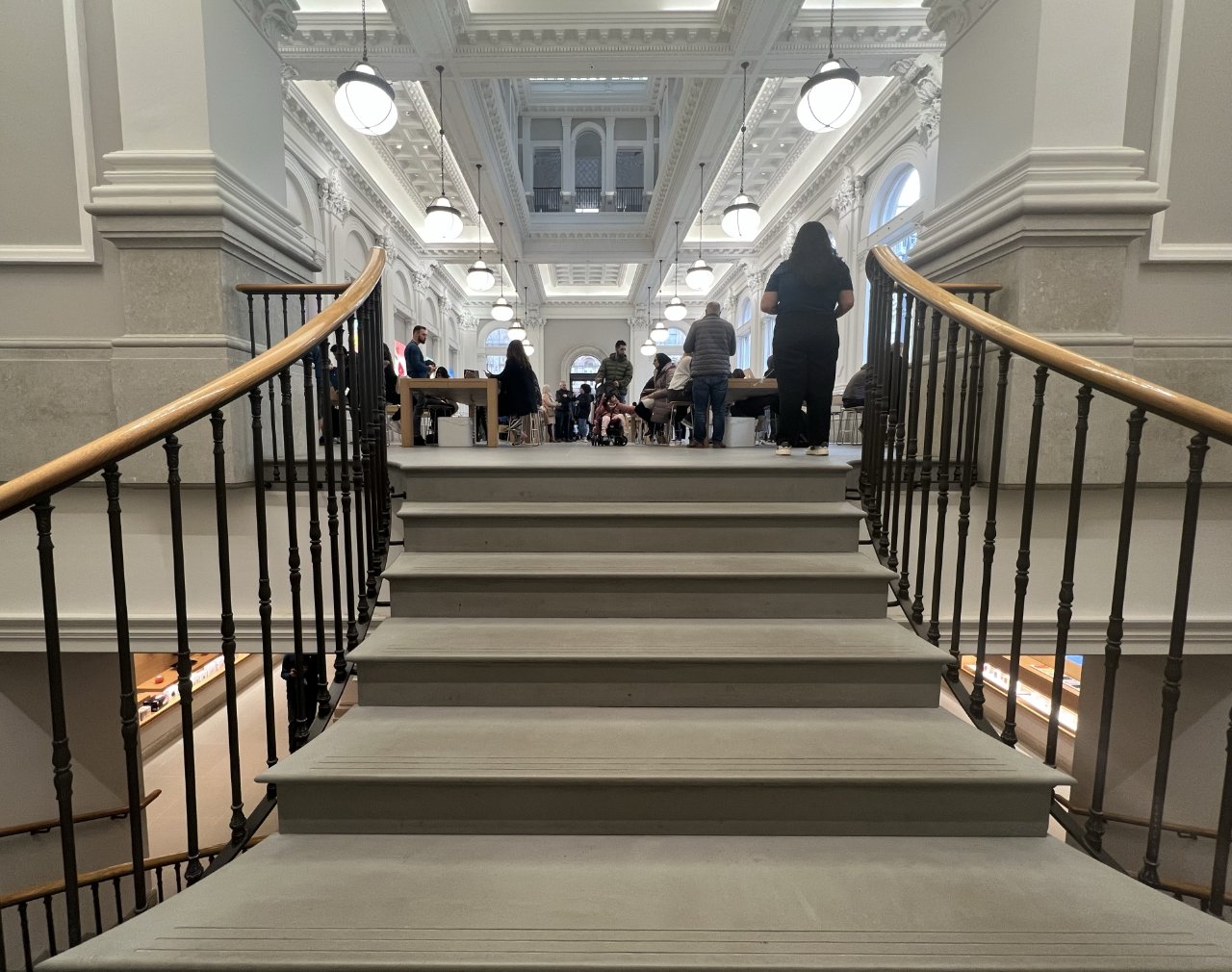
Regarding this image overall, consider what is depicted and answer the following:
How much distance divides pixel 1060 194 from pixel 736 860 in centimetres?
299

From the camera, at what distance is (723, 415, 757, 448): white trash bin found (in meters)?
5.85

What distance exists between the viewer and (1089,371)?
5.49 ft

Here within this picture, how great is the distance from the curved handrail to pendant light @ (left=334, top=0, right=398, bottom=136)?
399cm

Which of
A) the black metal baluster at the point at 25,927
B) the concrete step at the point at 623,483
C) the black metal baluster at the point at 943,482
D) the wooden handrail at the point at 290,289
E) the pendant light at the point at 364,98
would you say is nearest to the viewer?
the black metal baluster at the point at 943,482

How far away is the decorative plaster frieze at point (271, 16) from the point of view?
319cm

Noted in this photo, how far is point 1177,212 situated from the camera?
9.43 ft

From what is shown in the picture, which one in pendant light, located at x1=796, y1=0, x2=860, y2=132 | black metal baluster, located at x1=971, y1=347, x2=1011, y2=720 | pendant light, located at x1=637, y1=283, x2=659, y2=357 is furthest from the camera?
pendant light, located at x1=637, y1=283, x2=659, y2=357

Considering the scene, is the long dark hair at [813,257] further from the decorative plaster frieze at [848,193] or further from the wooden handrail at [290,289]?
the decorative plaster frieze at [848,193]

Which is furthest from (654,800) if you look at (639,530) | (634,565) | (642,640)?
(639,530)

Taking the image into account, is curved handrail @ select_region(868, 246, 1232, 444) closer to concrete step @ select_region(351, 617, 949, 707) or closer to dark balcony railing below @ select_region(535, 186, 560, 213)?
concrete step @ select_region(351, 617, 949, 707)

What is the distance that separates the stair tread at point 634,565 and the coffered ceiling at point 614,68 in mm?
4583

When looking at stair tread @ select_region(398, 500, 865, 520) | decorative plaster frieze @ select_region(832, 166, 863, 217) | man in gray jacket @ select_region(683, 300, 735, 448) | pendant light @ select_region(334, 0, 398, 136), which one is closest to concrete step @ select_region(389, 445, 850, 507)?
stair tread @ select_region(398, 500, 865, 520)

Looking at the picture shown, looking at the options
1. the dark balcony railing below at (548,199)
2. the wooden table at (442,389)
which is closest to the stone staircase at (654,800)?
the wooden table at (442,389)

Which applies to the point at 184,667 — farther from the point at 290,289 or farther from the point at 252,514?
the point at 290,289
